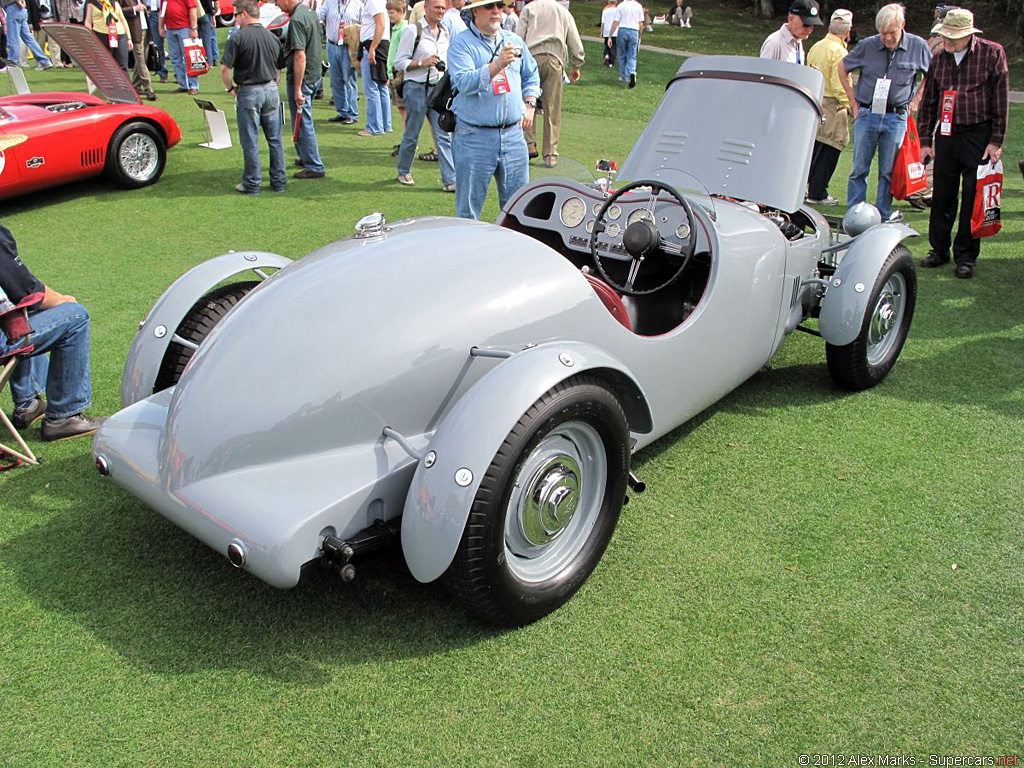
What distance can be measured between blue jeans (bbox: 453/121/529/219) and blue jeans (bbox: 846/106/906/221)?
3373mm

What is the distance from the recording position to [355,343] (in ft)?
9.09

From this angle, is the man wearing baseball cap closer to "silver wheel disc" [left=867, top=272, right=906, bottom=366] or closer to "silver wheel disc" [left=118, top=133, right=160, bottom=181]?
"silver wheel disc" [left=867, top=272, right=906, bottom=366]

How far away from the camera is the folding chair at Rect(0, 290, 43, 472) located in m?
3.60

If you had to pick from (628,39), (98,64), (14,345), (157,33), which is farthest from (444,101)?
(628,39)

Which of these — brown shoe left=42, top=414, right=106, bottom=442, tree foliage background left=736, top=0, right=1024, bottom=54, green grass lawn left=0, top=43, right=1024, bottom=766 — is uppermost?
tree foliage background left=736, top=0, right=1024, bottom=54

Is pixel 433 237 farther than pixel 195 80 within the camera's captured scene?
No

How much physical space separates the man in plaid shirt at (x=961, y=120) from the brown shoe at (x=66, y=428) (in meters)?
6.04

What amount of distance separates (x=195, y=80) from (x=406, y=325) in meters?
A: 13.8

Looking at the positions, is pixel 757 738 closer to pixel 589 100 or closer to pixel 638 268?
pixel 638 268

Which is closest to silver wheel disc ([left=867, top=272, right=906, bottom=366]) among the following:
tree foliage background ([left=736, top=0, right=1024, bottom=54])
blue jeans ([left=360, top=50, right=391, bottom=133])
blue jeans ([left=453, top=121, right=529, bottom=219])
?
blue jeans ([left=453, top=121, right=529, bottom=219])

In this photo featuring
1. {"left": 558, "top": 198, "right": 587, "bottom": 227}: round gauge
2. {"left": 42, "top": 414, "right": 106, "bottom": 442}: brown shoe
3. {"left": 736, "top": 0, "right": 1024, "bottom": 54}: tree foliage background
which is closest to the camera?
{"left": 42, "top": 414, "right": 106, "bottom": 442}: brown shoe

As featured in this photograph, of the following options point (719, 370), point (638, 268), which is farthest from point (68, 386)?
point (719, 370)

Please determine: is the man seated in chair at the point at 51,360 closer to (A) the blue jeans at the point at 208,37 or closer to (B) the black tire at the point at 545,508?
(B) the black tire at the point at 545,508

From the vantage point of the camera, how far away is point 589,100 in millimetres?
15312
